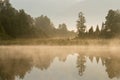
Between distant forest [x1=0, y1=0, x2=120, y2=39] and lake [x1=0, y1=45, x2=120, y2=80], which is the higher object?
distant forest [x1=0, y1=0, x2=120, y2=39]

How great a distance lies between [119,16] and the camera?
96625 millimetres

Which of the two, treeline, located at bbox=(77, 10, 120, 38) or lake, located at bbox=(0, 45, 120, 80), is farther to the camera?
treeline, located at bbox=(77, 10, 120, 38)

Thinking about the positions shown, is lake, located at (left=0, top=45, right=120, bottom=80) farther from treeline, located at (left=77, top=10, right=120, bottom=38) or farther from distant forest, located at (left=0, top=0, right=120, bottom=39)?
treeline, located at (left=77, top=10, right=120, bottom=38)

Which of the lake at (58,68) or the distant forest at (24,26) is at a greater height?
the distant forest at (24,26)

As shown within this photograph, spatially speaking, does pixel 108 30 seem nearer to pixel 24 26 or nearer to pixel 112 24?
pixel 112 24

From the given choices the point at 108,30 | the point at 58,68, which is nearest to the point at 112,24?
the point at 108,30

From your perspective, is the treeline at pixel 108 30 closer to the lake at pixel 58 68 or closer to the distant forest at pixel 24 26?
the distant forest at pixel 24 26

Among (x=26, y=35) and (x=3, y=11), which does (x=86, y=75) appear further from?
(x=3, y=11)

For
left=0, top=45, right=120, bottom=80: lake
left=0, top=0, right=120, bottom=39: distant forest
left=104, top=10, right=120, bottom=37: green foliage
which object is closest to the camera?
left=0, top=45, right=120, bottom=80: lake

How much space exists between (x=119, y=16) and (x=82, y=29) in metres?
22.1

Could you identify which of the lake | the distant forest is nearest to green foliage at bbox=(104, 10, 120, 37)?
the distant forest

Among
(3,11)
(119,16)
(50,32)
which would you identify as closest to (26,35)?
(3,11)

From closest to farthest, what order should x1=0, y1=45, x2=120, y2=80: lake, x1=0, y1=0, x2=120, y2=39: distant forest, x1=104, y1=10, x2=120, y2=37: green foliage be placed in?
x1=0, y1=45, x2=120, y2=80: lake
x1=0, y1=0, x2=120, y2=39: distant forest
x1=104, y1=10, x2=120, y2=37: green foliage

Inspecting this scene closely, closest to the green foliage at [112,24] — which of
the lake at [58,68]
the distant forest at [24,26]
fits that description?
the distant forest at [24,26]
